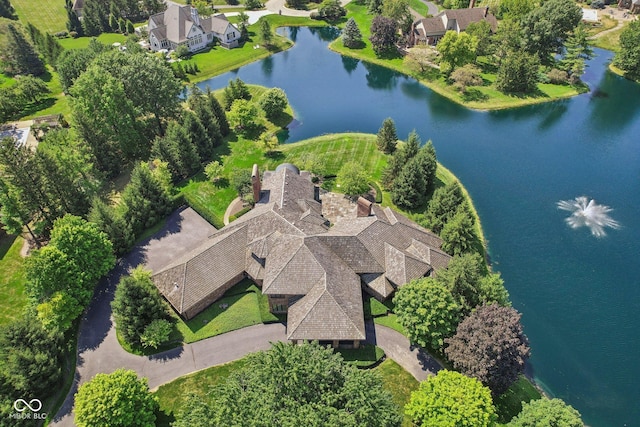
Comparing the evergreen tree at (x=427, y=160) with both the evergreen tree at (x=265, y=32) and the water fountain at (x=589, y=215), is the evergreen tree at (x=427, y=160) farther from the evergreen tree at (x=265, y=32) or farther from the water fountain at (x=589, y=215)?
the evergreen tree at (x=265, y=32)

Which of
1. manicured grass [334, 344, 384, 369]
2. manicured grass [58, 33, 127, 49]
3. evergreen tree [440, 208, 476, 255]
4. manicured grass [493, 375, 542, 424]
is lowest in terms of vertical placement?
manicured grass [493, 375, 542, 424]

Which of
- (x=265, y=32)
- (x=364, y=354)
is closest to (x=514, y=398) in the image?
(x=364, y=354)

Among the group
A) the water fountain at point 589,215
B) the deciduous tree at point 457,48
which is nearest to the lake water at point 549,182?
the water fountain at point 589,215

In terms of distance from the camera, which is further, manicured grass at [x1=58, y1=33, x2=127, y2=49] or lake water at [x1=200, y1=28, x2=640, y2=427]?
manicured grass at [x1=58, y1=33, x2=127, y2=49]

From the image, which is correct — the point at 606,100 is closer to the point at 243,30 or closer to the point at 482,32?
the point at 482,32

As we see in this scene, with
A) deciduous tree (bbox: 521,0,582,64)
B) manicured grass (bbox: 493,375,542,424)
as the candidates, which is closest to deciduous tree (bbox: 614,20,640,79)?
deciduous tree (bbox: 521,0,582,64)

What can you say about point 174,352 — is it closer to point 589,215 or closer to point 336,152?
point 336,152

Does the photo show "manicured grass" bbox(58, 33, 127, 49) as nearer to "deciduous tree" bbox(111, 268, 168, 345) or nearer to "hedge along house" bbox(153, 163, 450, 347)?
"hedge along house" bbox(153, 163, 450, 347)
